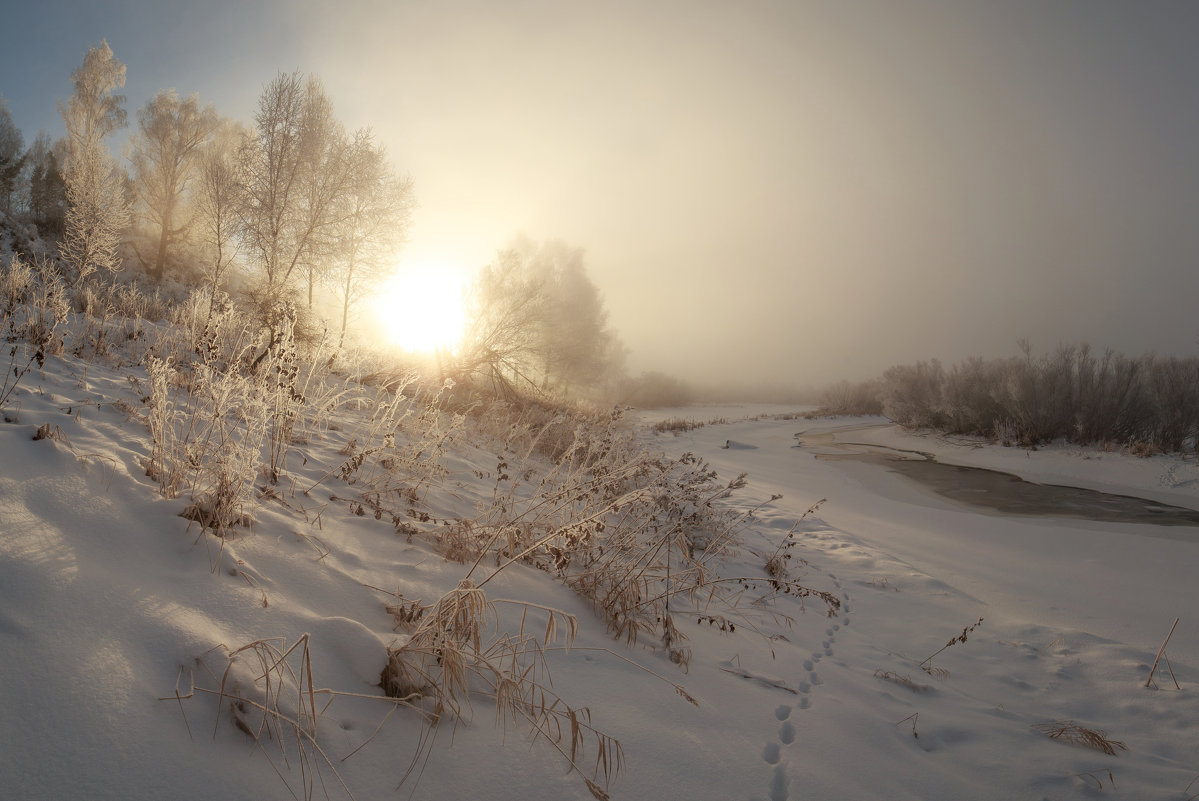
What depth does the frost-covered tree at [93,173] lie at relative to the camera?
44.7ft

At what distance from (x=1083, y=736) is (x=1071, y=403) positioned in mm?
14332

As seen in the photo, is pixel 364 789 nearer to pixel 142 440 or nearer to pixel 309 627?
pixel 309 627

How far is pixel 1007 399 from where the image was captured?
1403cm

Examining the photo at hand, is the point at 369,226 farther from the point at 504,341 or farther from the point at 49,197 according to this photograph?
the point at 49,197

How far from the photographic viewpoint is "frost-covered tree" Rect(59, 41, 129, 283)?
13617 millimetres

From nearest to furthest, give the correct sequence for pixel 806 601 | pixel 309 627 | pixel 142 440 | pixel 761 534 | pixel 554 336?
pixel 309 627, pixel 142 440, pixel 806 601, pixel 761 534, pixel 554 336

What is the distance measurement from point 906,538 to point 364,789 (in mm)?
6435

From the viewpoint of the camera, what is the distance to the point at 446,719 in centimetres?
152

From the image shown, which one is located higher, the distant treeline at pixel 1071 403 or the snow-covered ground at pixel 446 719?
the distant treeline at pixel 1071 403

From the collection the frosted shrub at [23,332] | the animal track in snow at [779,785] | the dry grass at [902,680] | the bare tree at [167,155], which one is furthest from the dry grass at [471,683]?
the bare tree at [167,155]

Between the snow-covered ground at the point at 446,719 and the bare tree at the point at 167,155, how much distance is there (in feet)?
75.5

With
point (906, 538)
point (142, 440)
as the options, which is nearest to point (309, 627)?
point (142, 440)

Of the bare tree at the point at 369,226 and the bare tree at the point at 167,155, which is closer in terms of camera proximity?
the bare tree at the point at 369,226

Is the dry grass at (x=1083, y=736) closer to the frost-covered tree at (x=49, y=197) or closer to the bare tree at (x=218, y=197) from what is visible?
the bare tree at (x=218, y=197)
